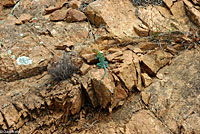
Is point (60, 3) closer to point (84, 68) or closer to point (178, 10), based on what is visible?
point (84, 68)

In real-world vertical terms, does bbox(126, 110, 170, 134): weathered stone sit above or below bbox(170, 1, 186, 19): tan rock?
below

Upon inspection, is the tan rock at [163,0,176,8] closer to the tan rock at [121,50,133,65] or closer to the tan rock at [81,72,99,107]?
the tan rock at [121,50,133,65]

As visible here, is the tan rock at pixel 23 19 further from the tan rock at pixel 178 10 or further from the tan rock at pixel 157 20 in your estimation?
the tan rock at pixel 178 10

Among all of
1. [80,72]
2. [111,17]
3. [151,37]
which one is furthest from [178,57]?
[80,72]

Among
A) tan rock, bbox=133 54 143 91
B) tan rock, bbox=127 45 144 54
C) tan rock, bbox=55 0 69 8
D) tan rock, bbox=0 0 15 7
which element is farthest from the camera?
tan rock, bbox=0 0 15 7

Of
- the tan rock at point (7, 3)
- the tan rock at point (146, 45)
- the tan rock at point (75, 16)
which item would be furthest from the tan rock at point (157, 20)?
the tan rock at point (7, 3)

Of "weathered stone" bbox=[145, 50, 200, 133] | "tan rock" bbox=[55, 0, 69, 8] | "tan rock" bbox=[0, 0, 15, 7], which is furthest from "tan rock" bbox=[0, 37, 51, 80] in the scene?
"weathered stone" bbox=[145, 50, 200, 133]

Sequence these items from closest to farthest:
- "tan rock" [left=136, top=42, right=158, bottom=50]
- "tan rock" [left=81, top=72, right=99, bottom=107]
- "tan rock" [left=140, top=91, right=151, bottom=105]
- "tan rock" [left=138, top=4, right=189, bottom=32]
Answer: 1. "tan rock" [left=81, top=72, right=99, bottom=107]
2. "tan rock" [left=140, top=91, right=151, bottom=105]
3. "tan rock" [left=136, top=42, right=158, bottom=50]
4. "tan rock" [left=138, top=4, right=189, bottom=32]

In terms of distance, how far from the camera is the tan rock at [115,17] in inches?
142

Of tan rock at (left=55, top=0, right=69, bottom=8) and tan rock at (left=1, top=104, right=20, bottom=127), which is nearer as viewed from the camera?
tan rock at (left=1, top=104, right=20, bottom=127)

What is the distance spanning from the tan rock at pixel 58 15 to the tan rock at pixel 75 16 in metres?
0.12

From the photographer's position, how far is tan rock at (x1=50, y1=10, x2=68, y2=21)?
3.84 metres

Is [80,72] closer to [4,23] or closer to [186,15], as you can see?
[4,23]

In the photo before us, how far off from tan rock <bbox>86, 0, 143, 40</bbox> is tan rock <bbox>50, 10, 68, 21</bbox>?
0.53 metres
